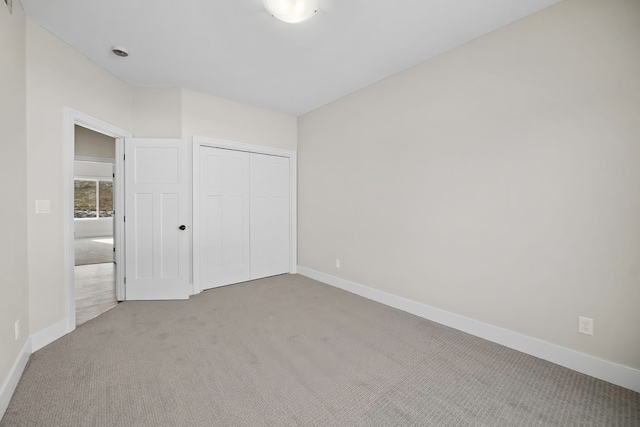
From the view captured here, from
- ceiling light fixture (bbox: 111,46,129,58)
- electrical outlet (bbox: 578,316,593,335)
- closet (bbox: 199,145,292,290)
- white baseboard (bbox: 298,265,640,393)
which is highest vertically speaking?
ceiling light fixture (bbox: 111,46,129,58)

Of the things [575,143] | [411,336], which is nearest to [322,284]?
[411,336]

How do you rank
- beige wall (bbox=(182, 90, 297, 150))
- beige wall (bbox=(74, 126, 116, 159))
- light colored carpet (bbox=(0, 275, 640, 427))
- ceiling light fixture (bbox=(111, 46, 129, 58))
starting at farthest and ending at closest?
beige wall (bbox=(74, 126, 116, 159))
beige wall (bbox=(182, 90, 297, 150))
ceiling light fixture (bbox=(111, 46, 129, 58))
light colored carpet (bbox=(0, 275, 640, 427))

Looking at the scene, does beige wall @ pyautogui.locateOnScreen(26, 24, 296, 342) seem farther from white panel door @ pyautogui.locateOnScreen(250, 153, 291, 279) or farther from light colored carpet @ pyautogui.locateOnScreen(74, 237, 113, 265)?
light colored carpet @ pyautogui.locateOnScreen(74, 237, 113, 265)

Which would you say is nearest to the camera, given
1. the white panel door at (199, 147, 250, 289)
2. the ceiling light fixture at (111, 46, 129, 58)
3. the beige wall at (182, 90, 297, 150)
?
the ceiling light fixture at (111, 46, 129, 58)

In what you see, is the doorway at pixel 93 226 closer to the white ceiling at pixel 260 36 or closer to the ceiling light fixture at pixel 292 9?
the white ceiling at pixel 260 36

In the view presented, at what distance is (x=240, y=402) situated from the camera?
1721 mm

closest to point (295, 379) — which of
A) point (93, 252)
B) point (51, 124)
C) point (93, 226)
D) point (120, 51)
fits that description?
point (51, 124)

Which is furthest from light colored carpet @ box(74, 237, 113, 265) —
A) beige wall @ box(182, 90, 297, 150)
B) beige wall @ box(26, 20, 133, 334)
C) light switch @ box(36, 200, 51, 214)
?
beige wall @ box(182, 90, 297, 150)

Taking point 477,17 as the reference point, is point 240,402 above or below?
below

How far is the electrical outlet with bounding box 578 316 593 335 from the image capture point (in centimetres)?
203

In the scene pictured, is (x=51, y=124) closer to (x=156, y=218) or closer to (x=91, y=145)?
(x=156, y=218)

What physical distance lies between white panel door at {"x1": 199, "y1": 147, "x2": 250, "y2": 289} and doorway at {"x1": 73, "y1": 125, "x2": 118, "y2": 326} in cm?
125

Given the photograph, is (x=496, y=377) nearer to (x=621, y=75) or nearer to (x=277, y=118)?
(x=621, y=75)

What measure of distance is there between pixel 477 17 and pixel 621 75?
1.09m
